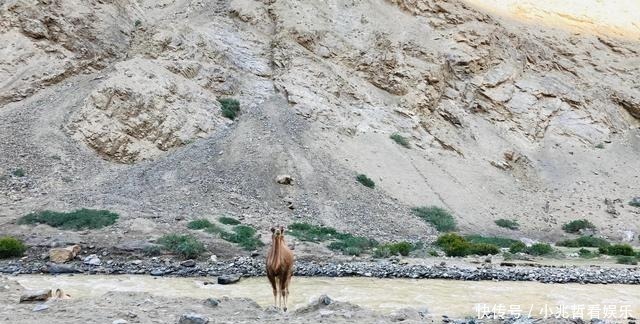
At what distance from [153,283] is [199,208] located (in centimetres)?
877

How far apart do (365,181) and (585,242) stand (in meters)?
10.8

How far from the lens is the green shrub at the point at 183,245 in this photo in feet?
62.0

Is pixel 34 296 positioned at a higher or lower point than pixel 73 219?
lower

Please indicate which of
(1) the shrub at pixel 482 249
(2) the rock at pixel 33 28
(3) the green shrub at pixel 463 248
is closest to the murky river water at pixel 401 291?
(3) the green shrub at pixel 463 248

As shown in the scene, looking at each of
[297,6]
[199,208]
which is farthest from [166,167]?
[297,6]

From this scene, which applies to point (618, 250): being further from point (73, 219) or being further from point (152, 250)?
point (73, 219)

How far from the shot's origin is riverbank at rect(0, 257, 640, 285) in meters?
16.8

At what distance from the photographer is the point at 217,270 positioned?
56.9ft

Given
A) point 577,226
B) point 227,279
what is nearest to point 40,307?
point 227,279

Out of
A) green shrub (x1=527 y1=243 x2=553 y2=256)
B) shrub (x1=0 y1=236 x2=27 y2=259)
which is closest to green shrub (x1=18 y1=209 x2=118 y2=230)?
shrub (x1=0 y1=236 x2=27 y2=259)

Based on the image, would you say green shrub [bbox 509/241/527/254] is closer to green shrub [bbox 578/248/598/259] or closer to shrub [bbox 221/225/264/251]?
green shrub [bbox 578/248/598/259]

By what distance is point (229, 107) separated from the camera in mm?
32000

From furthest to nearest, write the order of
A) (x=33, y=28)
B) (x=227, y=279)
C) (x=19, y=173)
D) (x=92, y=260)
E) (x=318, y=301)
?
(x=33, y=28) < (x=19, y=173) < (x=92, y=260) < (x=227, y=279) < (x=318, y=301)

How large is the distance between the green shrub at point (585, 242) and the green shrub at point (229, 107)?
18.2 metres
